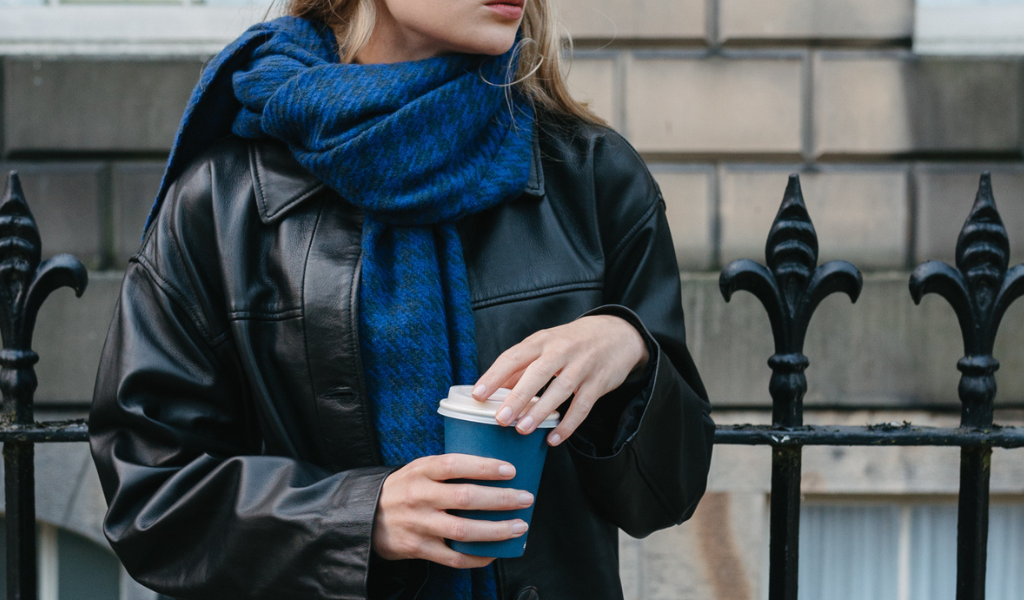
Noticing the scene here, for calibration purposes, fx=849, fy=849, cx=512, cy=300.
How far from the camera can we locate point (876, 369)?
13.1 ft

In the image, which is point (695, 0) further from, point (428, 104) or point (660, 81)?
point (428, 104)

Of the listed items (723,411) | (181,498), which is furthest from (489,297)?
(723,411)

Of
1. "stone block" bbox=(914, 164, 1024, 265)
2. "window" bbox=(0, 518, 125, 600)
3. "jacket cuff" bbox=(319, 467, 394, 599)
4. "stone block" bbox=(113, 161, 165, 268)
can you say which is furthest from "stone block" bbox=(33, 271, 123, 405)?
"stone block" bbox=(914, 164, 1024, 265)

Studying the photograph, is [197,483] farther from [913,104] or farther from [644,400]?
[913,104]

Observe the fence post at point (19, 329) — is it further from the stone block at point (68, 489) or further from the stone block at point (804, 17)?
the stone block at point (804, 17)

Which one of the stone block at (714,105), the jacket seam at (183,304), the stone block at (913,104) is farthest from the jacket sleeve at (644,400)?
the stone block at (913,104)

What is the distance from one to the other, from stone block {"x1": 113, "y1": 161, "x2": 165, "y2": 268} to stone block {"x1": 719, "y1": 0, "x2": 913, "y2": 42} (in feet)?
9.48

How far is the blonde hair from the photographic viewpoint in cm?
158

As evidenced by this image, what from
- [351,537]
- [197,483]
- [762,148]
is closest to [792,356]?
[351,537]

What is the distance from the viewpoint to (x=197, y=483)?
4.20ft

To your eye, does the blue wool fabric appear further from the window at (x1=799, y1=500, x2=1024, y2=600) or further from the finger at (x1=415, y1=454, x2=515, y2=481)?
the window at (x1=799, y1=500, x2=1024, y2=600)

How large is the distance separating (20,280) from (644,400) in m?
1.42

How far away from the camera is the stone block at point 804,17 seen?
13.6ft

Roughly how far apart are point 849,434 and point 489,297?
956 mm
